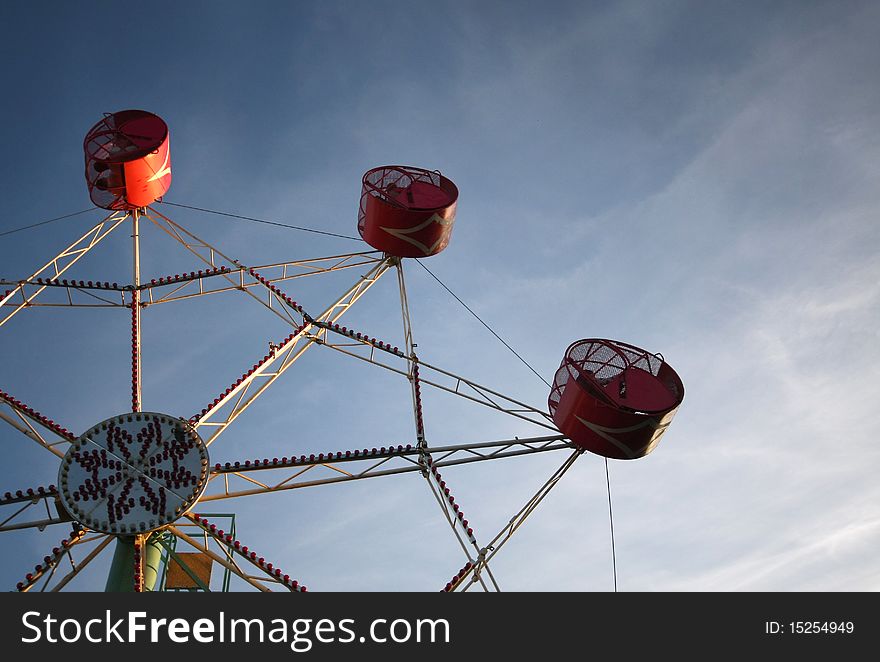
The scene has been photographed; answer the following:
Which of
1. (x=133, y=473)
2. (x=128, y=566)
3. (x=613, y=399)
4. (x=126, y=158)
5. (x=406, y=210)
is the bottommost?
(x=128, y=566)

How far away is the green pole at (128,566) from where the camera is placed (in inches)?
762

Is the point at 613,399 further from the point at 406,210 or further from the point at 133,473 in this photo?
the point at 133,473

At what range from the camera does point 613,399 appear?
22.2 meters

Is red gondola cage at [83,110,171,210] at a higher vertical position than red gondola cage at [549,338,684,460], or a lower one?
higher

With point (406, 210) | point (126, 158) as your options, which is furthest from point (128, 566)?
point (406, 210)

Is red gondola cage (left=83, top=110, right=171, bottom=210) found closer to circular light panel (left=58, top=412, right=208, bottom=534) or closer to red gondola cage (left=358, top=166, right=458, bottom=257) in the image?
red gondola cage (left=358, top=166, right=458, bottom=257)

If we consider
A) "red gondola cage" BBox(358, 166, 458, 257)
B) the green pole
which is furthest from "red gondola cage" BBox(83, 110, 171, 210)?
the green pole

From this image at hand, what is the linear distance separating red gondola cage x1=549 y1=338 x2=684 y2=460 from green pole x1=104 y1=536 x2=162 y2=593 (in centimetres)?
1022

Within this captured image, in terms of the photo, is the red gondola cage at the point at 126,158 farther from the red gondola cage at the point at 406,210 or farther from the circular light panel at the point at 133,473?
the circular light panel at the point at 133,473

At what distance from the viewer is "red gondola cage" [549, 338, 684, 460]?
22078mm

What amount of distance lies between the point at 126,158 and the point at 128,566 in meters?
12.3
